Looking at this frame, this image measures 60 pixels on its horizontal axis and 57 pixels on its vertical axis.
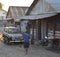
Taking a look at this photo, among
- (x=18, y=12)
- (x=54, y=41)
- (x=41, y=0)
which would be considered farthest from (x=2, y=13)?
(x=54, y=41)

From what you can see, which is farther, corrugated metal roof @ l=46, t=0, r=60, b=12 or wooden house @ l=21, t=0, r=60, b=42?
corrugated metal roof @ l=46, t=0, r=60, b=12

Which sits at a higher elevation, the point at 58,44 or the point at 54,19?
the point at 54,19

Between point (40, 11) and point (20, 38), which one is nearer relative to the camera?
point (20, 38)

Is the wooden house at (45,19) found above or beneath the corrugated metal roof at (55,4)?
beneath

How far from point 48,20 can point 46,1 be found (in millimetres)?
2496

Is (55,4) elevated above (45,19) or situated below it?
above

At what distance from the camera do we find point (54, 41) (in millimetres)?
21609

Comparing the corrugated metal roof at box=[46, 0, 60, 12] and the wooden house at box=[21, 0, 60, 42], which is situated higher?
the corrugated metal roof at box=[46, 0, 60, 12]

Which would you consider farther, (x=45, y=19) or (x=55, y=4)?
(x=45, y=19)

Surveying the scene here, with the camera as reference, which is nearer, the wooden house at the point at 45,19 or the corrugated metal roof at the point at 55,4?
the wooden house at the point at 45,19

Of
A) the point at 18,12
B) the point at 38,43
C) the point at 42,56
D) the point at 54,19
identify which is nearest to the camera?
the point at 42,56

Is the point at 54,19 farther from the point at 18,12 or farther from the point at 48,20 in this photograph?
the point at 18,12

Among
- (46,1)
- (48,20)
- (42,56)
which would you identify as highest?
(46,1)

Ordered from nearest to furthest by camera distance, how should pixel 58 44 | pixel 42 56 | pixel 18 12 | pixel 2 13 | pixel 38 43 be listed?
pixel 42 56 → pixel 58 44 → pixel 38 43 → pixel 18 12 → pixel 2 13
